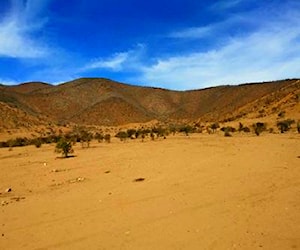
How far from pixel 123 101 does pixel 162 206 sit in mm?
81359

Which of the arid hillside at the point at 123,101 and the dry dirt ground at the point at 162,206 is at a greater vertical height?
the arid hillside at the point at 123,101

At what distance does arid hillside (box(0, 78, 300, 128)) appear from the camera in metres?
77.7

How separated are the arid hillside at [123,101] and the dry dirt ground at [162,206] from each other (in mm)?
56240

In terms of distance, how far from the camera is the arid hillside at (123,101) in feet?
255

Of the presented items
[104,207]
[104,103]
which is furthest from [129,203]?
[104,103]

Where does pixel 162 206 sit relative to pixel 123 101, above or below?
below

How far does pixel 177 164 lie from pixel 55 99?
77.9 meters

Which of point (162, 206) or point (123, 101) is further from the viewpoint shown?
point (123, 101)

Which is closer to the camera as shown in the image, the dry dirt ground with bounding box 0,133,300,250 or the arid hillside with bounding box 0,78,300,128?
the dry dirt ground with bounding box 0,133,300,250

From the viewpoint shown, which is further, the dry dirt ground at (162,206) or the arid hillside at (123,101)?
the arid hillside at (123,101)

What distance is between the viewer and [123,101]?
89.8 metres

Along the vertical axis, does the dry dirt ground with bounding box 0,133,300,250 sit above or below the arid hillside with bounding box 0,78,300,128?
below

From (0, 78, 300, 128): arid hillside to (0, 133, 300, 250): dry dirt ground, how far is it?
5624cm

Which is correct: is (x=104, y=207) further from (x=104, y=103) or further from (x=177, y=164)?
(x=104, y=103)
